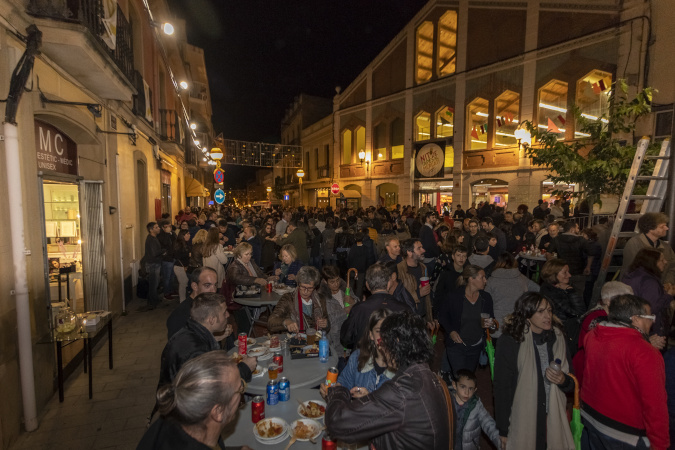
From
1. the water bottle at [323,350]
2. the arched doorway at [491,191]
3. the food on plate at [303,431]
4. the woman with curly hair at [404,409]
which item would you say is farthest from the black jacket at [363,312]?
the arched doorway at [491,191]

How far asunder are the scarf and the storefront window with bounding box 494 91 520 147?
671 inches

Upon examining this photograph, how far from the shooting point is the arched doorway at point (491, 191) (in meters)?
18.3

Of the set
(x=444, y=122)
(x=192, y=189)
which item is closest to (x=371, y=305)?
(x=444, y=122)

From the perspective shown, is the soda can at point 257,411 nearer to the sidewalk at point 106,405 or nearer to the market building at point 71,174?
the sidewalk at point 106,405

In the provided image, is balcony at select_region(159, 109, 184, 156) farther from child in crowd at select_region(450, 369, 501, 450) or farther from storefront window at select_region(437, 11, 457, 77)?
storefront window at select_region(437, 11, 457, 77)

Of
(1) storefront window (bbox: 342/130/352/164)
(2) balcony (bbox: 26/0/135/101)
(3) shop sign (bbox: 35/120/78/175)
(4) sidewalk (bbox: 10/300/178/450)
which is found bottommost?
(4) sidewalk (bbox: 10/300/178/450)

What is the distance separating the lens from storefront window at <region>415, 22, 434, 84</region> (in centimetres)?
2152

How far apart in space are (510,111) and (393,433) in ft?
63.6

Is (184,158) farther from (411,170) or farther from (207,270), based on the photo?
(207,270)

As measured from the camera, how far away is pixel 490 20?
18.2 metres

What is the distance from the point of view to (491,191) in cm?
1897

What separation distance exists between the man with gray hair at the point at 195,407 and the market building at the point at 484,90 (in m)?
12.3

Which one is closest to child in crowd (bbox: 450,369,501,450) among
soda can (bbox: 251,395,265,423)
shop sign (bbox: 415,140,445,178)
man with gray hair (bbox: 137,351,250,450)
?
soda can (bbox: 251,395,265,423)

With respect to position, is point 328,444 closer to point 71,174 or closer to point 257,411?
point 257,411
